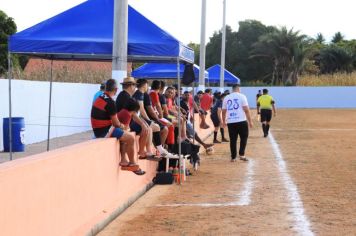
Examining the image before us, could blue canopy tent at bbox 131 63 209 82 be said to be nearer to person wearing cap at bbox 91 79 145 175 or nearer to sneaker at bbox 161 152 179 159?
sneaker at bbox 161 152 179 159

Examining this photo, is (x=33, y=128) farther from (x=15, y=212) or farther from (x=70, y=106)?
(x=15, y=212)

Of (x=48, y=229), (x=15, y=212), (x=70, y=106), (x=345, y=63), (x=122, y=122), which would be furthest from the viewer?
(x=345, y=63)

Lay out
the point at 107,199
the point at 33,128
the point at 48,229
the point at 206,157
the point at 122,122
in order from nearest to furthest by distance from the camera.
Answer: the point at 48,229, the point at 107,199, the point at 122,122, the point at 206,157, the point at 33,128

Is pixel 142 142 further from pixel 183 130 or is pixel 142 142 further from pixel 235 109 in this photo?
pixel 235 109

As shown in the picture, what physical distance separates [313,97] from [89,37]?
57483 mm

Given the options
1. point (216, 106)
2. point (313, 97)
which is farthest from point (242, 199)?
point (313, 97)

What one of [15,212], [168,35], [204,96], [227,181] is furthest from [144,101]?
[204,96]

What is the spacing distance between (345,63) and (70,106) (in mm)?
67043

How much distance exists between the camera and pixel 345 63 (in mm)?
86812

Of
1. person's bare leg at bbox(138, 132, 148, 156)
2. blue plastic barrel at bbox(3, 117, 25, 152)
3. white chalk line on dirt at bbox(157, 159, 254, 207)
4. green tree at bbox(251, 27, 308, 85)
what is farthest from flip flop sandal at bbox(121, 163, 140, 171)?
green tree at bbox(251, 27, 308, 85)

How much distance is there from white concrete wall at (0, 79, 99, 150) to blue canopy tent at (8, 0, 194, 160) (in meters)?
5.42

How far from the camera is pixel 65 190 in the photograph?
7145 millimetres

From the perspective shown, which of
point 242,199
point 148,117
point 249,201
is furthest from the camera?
point 148,117

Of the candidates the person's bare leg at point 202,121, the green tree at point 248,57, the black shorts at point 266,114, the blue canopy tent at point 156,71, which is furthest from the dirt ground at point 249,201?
the green tree at point 248,57
